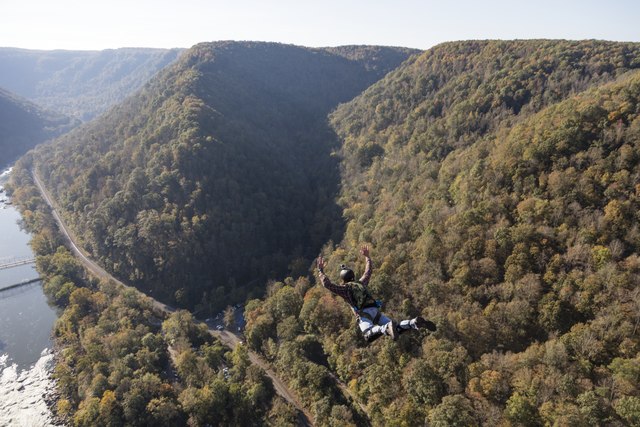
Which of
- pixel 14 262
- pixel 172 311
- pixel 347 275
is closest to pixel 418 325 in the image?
pixel 347 275

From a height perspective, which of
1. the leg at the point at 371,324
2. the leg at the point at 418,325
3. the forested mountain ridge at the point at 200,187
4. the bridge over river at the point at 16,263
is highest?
the leg at the point at 418,325

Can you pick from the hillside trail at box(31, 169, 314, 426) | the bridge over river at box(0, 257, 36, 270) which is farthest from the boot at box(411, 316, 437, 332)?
the bridge over river at box(0, 257, 36, 270)

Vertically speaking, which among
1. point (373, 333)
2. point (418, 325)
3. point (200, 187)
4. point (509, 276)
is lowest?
point (200, 187)

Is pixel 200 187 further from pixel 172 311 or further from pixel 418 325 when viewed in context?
pixel 418 325

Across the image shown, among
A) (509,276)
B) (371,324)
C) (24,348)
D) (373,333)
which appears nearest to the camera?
(373,333)

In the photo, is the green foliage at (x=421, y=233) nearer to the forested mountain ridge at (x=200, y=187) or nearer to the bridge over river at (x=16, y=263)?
the forested mountain ridge at (x=200, y=187)

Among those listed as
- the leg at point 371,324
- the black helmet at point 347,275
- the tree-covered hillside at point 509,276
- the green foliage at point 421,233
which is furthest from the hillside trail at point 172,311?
the black helmet at point 347,275
